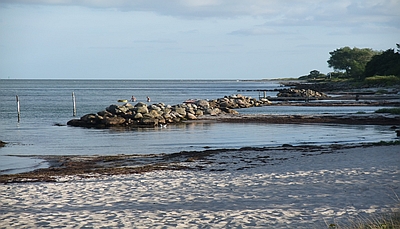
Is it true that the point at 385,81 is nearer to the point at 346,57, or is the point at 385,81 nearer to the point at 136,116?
the point at 136,116

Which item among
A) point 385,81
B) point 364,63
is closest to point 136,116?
point 385,81

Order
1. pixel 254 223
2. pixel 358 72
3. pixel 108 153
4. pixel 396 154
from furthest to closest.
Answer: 1. pixel 358 72
2. pixel 108 153
3. pixel 396 154
4. pixel 254 223

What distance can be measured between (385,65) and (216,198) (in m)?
103

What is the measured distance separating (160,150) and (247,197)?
41.7 feet

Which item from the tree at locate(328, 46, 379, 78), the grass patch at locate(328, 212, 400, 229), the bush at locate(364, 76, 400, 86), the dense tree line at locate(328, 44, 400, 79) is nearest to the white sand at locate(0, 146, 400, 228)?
the grass patch at locate(328, 212, 400, 229)

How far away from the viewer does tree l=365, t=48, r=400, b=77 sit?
341ft

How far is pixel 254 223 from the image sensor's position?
404 inches

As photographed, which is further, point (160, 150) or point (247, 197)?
point (160, 150)

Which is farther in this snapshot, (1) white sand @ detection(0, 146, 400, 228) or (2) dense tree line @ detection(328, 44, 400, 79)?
(2) dense tree line @ detection(328, 44, 400, 79)

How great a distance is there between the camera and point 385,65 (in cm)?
10931

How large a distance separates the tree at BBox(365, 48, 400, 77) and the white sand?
90.5 meters

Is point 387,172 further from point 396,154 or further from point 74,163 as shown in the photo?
point 74,163

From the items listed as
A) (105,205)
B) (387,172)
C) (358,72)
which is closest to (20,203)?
(105,205)

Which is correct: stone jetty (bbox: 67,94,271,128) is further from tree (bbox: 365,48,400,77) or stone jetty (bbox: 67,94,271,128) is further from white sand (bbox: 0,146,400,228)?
tree (bbox: 365,48,400,77)
